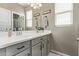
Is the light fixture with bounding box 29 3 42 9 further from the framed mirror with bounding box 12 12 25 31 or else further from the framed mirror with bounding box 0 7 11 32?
the framed mirror with bounding box 0 7 11 32

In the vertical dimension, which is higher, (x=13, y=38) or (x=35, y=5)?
(x=35, y=5)

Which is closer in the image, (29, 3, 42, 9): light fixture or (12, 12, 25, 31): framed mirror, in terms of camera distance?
(12, 12, 25, 31): framed mirror

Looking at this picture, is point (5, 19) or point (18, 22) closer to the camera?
point (5, 19)

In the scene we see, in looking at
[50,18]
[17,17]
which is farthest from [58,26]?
[17,17]

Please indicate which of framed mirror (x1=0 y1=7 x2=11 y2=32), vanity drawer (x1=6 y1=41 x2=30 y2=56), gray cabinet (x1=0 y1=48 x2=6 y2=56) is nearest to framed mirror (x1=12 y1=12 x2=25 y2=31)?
framed mirror (x1=0 y1=7 x2=11 y2=32)

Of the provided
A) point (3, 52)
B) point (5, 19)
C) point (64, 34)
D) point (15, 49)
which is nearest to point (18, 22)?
point (5, 19)

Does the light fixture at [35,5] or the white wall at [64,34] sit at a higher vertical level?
the light fixture at [35,5]

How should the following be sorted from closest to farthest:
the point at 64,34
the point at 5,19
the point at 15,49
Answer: the point at 15,49 → the point at 5,19 → the point at 64,34

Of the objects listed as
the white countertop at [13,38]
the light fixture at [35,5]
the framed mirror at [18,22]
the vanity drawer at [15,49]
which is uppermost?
the light fixture at [35,5]

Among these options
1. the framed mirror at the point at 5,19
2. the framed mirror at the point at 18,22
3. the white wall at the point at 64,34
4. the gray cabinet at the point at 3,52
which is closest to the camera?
the gray cabinet at the point at 3,52

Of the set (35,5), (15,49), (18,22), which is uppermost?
(35,5)

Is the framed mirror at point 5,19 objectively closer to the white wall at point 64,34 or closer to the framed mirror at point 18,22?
the framed mirror at point 18,22

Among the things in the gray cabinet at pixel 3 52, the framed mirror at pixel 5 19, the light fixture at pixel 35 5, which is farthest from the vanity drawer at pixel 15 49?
the light fixture at pixel 35 5

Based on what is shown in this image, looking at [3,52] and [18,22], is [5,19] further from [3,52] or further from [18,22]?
[3,52]
